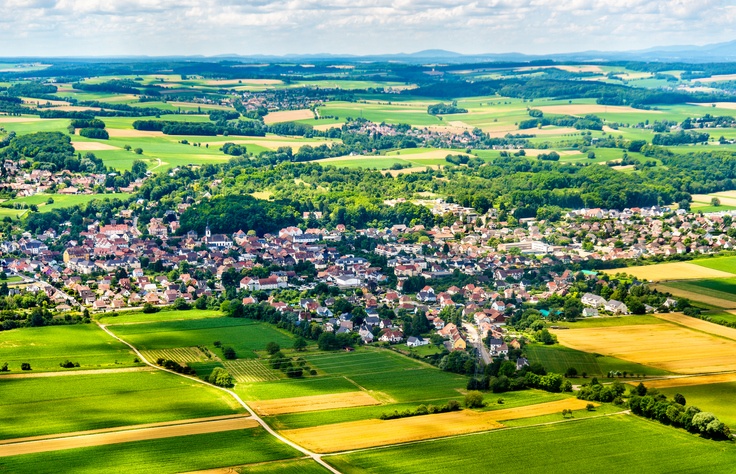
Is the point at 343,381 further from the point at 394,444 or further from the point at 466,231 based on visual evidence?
the point at 466,231

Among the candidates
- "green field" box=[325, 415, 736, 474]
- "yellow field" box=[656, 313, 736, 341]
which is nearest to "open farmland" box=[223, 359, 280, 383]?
"green field" box=[325, 415, 736, 474]

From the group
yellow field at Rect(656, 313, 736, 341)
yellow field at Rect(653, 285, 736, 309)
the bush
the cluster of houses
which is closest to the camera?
the bush

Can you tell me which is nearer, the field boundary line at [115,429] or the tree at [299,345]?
the field boundary line at [115,429]

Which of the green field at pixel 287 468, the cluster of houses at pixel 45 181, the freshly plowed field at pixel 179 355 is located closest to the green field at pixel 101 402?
the freshly plowed field at pixel 179 355

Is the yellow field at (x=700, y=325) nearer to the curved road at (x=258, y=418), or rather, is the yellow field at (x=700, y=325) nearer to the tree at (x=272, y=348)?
the tree at (x=272, y=348)

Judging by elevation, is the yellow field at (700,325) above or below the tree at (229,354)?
above

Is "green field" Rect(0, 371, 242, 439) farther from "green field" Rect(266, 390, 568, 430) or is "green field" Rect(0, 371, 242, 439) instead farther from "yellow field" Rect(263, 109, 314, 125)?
"yellow field" Rect(263, 109, 314, 125)
